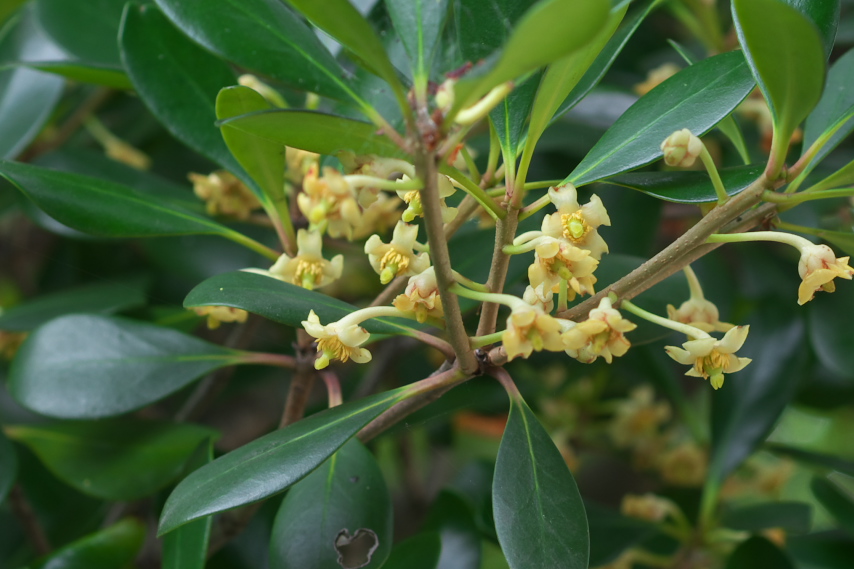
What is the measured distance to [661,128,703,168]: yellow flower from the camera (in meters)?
0.57

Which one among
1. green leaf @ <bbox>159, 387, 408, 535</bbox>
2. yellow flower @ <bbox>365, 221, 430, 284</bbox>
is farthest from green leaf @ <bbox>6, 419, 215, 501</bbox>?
yellow flower @ <bbox>365, 221, 430, 284</bbox>

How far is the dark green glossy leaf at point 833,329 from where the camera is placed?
104 cm

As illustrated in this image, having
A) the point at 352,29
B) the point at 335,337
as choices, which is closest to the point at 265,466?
the point at 335,337

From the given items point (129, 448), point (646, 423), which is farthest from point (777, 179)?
point (646, 423)

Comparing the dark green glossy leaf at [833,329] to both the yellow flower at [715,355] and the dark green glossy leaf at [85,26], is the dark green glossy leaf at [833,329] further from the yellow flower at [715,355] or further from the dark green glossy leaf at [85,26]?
the dark green glossy leaf at [85,26]

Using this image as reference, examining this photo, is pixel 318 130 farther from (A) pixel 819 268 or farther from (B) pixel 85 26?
(B) pixel 85 26

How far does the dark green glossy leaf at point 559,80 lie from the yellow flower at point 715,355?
212 millimetres

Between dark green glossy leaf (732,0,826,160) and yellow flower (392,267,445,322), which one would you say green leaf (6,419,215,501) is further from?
dark green glossy leaf (732,0,826,160)

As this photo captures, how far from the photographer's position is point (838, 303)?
1087 millimetres

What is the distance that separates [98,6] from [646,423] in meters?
1.22

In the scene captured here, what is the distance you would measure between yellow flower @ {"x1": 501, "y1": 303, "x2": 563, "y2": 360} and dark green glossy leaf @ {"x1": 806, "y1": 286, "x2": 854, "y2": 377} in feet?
2.32

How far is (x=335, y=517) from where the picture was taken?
2.33ft

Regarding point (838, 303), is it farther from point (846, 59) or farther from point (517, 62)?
point (517, 62)

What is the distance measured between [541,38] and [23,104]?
3.25ft
